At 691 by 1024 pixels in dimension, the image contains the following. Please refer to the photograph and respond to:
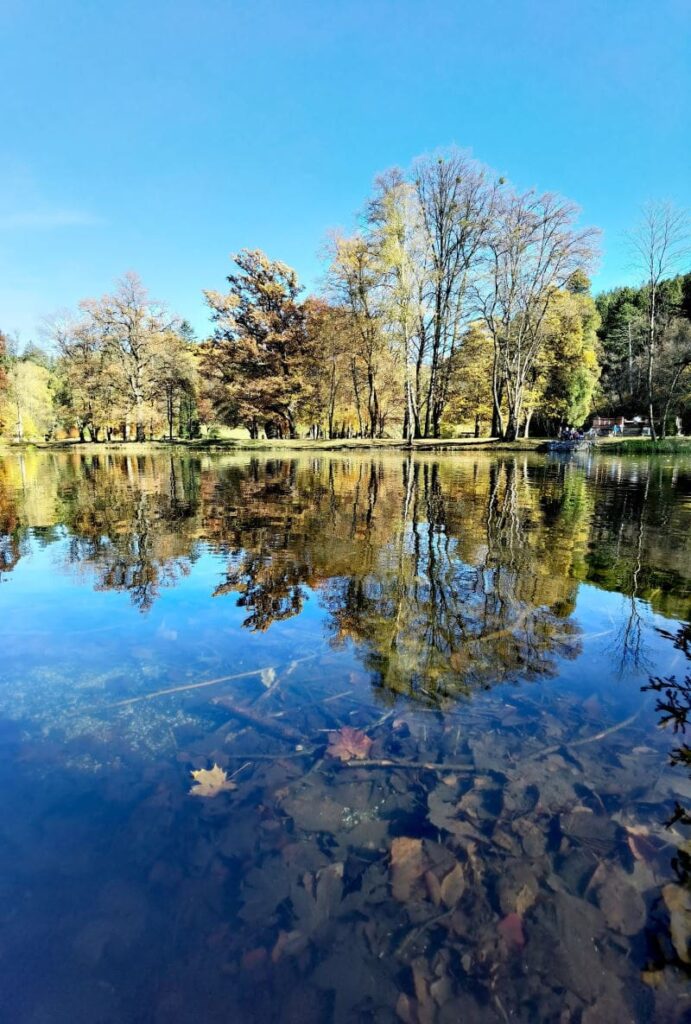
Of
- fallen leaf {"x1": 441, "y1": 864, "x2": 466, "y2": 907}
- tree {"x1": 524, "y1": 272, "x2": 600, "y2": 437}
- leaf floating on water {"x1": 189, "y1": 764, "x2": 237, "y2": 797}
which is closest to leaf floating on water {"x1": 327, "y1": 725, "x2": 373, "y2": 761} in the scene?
leaf floating on water {"x1": 189, "y1": 764, "x2": 237, "y2": 797}

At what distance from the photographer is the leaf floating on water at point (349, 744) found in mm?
2592

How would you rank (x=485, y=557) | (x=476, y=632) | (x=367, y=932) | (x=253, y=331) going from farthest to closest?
(x=253, y=331) < (x=485, y=557) < (x=476, y=632) < (x=367, y=932)

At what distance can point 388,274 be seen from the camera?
32.2 m

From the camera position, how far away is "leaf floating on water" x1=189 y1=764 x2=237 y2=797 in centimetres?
236

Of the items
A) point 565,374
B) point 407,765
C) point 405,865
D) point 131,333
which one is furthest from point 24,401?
point 405,865

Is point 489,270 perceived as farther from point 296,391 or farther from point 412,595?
point 412,595

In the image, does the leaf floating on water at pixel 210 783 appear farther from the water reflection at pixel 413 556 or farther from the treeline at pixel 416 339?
the treeline at pixel 416 339

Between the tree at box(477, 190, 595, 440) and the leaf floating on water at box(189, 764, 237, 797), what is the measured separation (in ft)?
110

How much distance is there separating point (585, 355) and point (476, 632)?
4496 cm

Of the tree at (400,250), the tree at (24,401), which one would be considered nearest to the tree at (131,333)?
the tree at (24,401)

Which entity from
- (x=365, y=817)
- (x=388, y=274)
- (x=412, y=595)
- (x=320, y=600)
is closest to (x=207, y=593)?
(x=320, y=600)

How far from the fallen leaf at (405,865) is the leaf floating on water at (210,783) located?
820 millimetres

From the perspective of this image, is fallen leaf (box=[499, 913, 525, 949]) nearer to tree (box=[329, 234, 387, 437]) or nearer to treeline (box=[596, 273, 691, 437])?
tree (box=[329, 234, 387, 437])

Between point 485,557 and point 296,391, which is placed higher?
point 296,391
